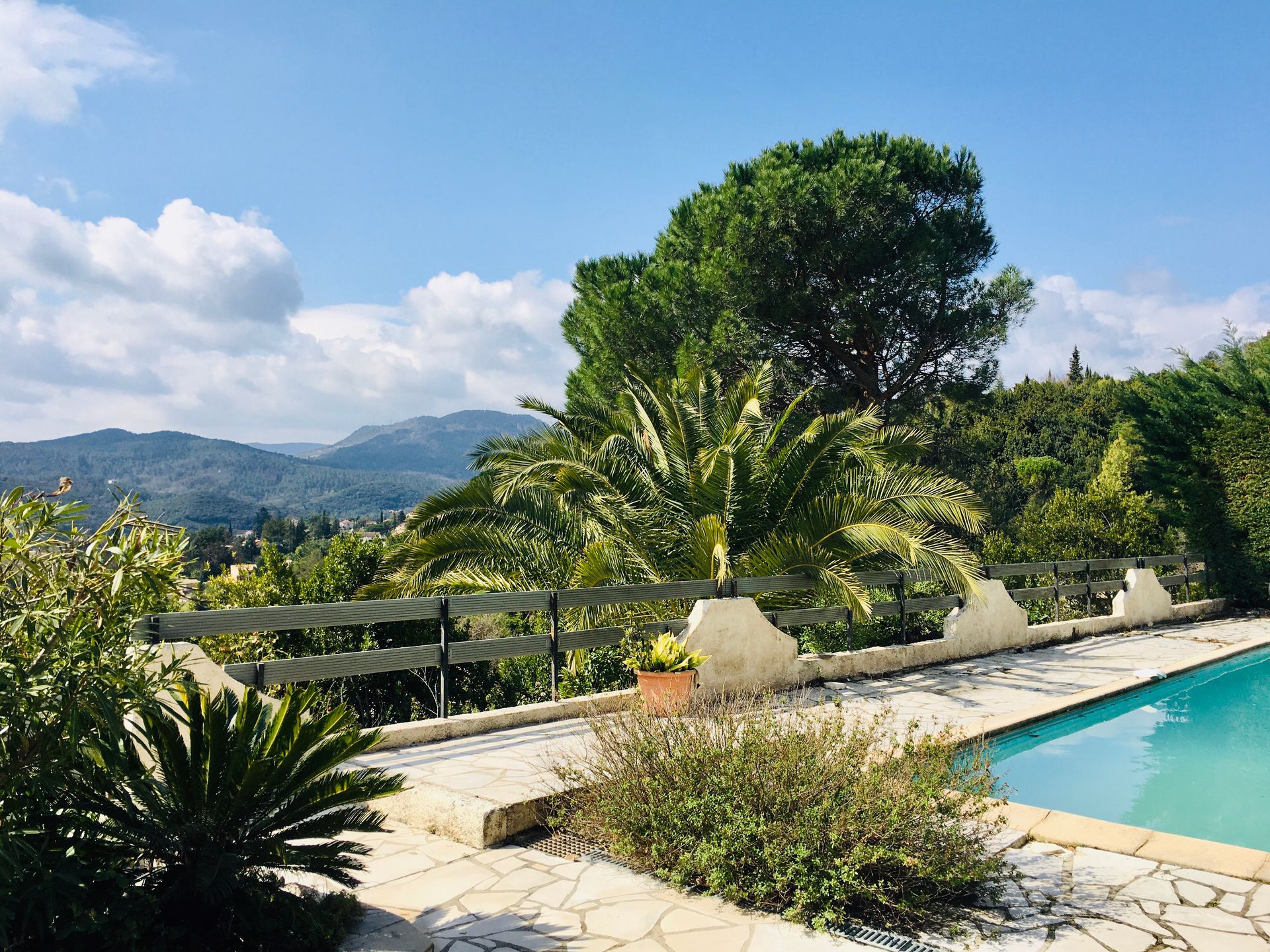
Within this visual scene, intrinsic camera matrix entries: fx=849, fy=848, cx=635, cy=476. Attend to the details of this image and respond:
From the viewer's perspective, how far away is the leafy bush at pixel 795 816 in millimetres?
3525

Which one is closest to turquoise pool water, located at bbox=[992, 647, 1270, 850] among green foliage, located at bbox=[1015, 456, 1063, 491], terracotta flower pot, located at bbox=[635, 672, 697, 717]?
terracotta flower pot, located at bbox=[635, 672, 697, 717]

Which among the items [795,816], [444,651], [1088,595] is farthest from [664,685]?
[1088,595]

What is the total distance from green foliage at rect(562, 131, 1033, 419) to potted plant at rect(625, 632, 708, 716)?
1168cm

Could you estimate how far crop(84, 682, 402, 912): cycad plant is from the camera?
280 centimetres

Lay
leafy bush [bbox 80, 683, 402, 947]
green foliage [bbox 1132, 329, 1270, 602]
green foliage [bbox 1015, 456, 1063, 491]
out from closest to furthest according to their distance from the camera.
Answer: leafy bush [bbox 80, 683, 402, 947] < green foliage [bbox 1132, 329, 1270, 602] < green foliage [bbox 1015, 456, 1063, 491]

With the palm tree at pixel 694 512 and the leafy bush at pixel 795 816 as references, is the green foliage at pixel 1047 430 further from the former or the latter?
the leafy bush at pixel 795 816

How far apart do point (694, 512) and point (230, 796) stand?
724 cm

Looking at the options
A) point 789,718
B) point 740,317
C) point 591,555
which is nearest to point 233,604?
point 591,555

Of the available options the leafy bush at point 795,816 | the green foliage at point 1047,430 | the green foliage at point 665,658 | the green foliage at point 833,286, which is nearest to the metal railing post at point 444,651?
the green foliage at point 665,658

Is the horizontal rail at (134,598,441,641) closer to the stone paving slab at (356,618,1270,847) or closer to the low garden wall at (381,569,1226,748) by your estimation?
the low garden wall at (381,569,1226,748)

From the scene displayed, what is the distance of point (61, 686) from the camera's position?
2.39 m

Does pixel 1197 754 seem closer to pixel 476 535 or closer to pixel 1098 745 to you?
pixel 1098 745

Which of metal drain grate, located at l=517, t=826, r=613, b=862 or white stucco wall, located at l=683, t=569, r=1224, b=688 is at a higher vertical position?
white stucco wall, located at l=683, t=569, r=1224, b=688

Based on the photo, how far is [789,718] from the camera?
4617 mm
